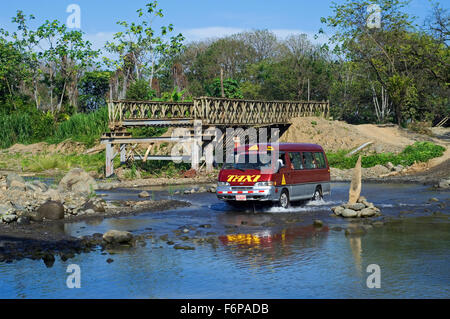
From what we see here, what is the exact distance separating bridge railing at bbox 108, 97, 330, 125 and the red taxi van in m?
15.4

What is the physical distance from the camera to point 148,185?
108 ft

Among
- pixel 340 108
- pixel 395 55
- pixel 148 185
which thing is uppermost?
pixel 395 55

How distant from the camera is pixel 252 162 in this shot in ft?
66.2

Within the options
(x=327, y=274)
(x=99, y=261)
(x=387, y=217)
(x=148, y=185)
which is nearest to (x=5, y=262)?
(x=99, y=261)

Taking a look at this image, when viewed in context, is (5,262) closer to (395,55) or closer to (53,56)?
(395,55)

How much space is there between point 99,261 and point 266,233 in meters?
4.98

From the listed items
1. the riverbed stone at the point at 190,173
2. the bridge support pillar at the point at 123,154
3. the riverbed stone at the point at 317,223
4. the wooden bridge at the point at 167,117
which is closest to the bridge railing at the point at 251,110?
the wooden bridge at the point at 167,117

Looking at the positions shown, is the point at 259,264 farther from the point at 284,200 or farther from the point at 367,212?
the point at 284,200

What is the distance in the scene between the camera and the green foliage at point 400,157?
38125mm

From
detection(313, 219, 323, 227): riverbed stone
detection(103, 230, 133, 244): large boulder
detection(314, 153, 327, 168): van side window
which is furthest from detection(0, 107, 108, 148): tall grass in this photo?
detection(103, 230, 133, 244): large boulder

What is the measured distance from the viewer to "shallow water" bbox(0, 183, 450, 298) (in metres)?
9.84

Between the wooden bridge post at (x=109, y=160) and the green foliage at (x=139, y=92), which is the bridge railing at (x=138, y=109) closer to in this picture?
the wooden bridge post at (x=109, y=160)

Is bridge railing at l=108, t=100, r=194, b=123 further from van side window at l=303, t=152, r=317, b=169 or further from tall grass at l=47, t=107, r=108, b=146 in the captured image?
van side window at l=303, t=152, r=317, b=169

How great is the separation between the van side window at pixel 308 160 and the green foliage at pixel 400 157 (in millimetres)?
17342
